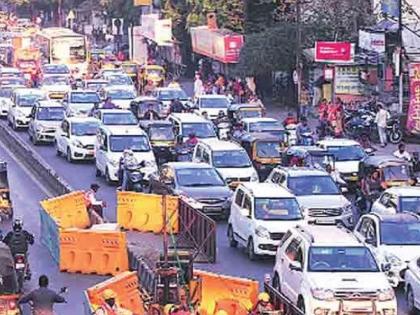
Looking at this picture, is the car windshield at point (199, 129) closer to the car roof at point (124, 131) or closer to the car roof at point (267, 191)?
the car roof at point (124, 131)

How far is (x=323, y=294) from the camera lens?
23188mm

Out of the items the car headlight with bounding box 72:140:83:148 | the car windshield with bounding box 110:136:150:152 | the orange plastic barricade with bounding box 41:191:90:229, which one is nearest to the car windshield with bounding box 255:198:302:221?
the orange plastic barricade with bounding box 41:191:90:229

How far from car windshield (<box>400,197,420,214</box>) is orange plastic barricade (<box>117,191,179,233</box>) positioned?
5097 mm

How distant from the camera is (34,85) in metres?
74.4

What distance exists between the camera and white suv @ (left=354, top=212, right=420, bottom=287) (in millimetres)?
27047

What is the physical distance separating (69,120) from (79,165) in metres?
1.96

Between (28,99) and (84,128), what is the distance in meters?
10.2

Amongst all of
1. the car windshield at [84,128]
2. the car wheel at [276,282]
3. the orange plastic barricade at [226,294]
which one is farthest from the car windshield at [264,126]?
the orange plastic barricade at [226,294]

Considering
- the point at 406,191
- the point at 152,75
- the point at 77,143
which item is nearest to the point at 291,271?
the point at 406,191

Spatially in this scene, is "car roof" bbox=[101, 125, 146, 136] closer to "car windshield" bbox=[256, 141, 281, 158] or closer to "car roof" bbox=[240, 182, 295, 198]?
"car windshield" bbox=[256, 141, 281, 158]

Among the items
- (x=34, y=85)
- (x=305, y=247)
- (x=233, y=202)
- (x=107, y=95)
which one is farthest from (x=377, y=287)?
(x=34, y=85)

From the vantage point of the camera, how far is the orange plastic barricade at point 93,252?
95.6 ft

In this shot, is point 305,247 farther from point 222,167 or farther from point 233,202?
point 222,167

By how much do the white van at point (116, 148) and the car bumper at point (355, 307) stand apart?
60.4 ft
